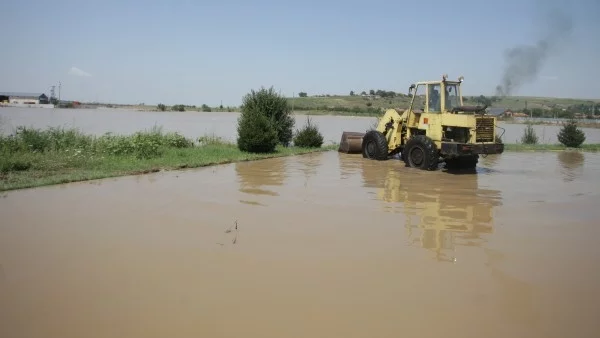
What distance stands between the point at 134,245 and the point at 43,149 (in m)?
11.4

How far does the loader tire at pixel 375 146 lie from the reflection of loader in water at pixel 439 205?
2919 mm

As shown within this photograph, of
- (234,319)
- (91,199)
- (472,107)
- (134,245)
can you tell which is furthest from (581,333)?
(472,107)

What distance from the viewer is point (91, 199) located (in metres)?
8.29

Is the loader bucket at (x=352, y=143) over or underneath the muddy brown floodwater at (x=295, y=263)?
over

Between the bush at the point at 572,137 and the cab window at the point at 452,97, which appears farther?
the bush at the point at 572,137

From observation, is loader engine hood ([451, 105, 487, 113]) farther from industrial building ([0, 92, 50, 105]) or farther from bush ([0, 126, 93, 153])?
industrial building ([0, 92, 50, 105])

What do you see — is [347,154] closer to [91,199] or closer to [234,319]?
[91,199]

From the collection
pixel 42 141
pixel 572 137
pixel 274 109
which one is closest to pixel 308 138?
pixel 274 109

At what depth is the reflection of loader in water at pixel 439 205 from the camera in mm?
6129

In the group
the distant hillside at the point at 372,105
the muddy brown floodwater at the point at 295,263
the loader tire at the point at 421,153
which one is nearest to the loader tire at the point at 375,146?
the loader tire at the point at 421,153

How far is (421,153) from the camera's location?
14.0 meters

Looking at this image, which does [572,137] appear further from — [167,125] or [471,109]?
[167,125]

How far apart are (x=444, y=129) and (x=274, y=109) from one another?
29.8ft

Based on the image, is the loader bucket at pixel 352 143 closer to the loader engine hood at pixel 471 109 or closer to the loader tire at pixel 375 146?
the loader tire at pixel 375 146
